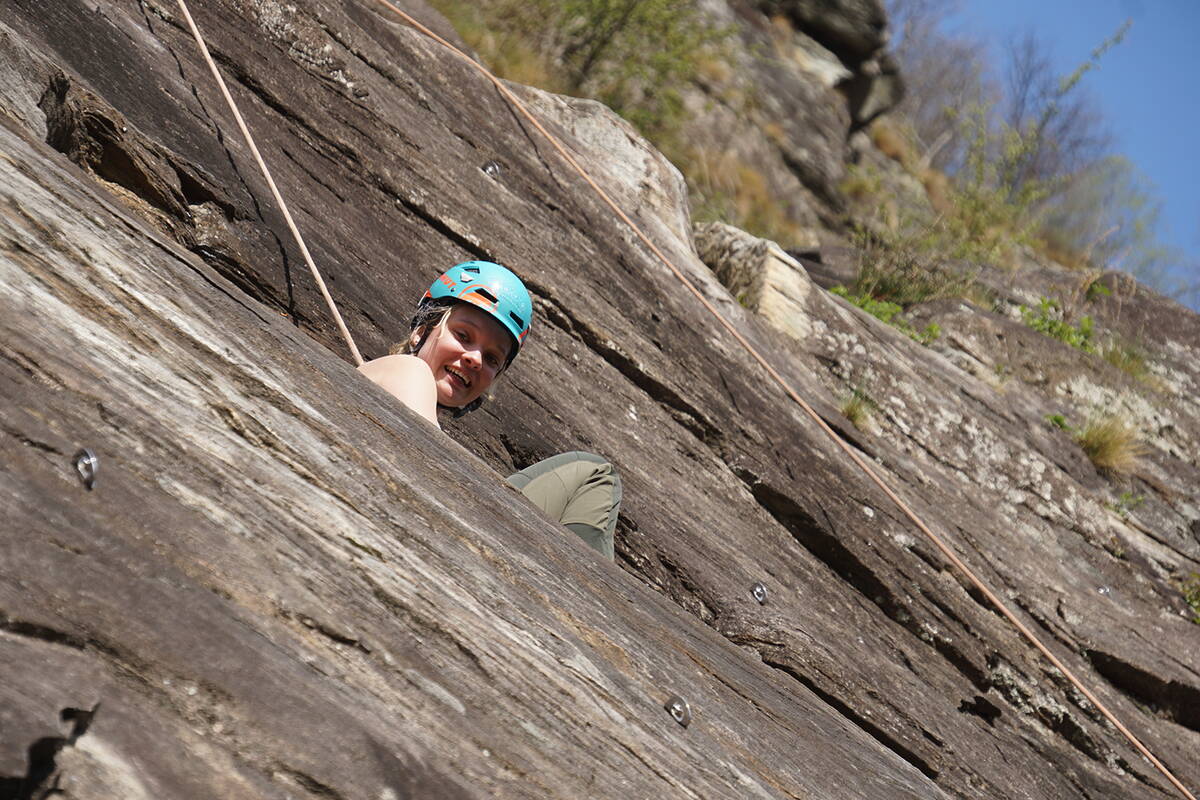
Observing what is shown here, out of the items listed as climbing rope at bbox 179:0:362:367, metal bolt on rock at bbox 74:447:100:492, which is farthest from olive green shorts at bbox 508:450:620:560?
metal bolt on rock at bbox 74:447:100:492

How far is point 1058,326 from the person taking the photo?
1147 centimetres

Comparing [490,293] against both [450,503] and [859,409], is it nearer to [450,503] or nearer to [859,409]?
[450,503]

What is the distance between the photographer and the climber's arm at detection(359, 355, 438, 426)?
386 cm

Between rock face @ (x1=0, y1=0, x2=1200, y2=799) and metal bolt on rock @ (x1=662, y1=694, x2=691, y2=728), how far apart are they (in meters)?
0.06

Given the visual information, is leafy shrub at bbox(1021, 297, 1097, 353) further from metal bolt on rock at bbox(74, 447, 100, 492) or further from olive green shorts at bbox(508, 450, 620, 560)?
metal bolt on rock at bbox(74, 447, 100, 492)

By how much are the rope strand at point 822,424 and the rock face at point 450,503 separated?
0.09 metres

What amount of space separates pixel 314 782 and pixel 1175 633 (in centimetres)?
714

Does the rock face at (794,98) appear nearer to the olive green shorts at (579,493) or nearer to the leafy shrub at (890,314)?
the leafy shrub at (890,314)

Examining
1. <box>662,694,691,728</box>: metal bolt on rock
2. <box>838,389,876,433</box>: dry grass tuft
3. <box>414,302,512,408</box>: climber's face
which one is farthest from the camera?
<box>838,389,876,433</box>: dry grass tuft

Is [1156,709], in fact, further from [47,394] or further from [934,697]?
[47,394]

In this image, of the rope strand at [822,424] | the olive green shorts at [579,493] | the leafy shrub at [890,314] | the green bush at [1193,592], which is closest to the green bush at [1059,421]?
the leafy shrub at [890,314]

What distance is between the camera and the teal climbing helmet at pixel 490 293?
4.43m

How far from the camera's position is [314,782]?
7.20ft

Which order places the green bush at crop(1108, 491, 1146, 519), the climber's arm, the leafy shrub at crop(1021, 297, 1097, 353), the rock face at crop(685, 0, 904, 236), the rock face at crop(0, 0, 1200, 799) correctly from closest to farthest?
the rock face at crop(0, 0, 1200, 799) < the climber's arm < the green bush at crop(1108, 491, 1146, 519) < the leafy shrub at crop(1021, 297, 1097, 353) < the rock face at crop(685, 0, 904, 236)
